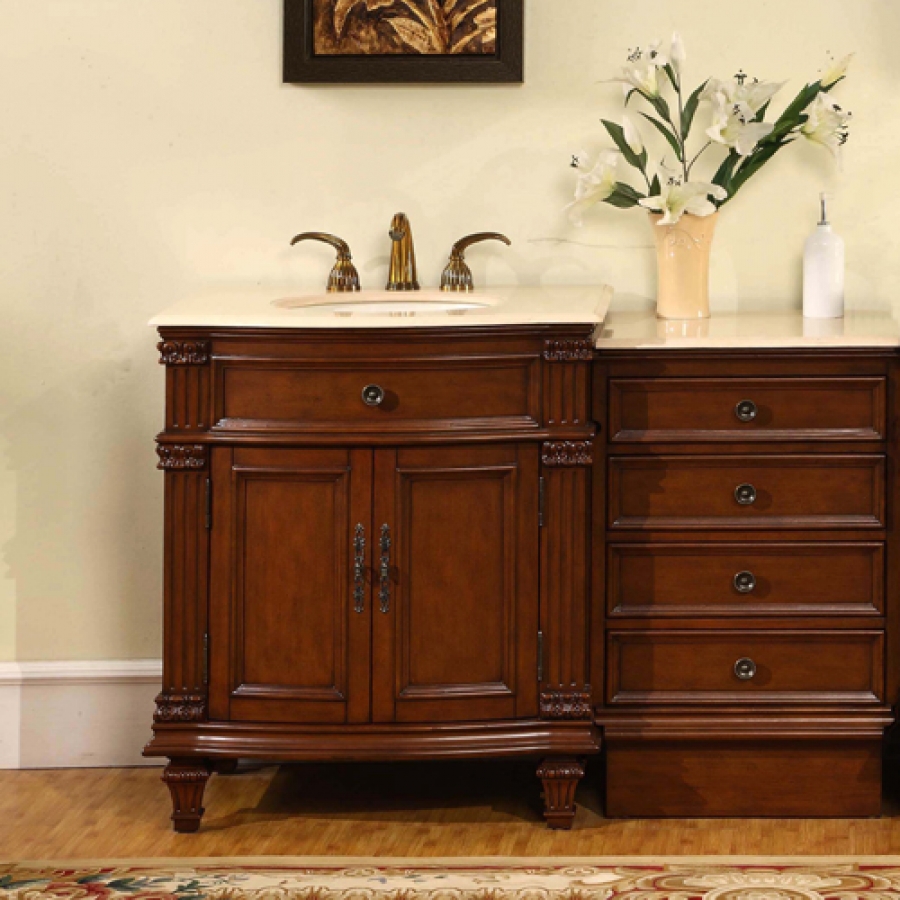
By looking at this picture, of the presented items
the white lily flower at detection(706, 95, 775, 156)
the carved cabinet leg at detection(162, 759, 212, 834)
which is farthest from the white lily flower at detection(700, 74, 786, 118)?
the carved cabinet leg at detection(162, 759, 212, 834)

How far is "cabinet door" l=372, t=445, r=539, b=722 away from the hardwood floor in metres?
0.24

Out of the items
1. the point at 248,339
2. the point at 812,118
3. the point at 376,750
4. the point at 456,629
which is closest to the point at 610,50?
the point at 812,118

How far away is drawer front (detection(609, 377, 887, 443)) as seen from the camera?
8.68 ft

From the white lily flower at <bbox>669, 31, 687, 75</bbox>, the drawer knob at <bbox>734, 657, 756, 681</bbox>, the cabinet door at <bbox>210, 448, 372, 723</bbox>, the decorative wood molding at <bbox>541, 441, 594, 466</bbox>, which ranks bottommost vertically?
the drawer knob at <bbox>734, 657, 756, 681</bbox>

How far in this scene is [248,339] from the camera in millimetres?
2539

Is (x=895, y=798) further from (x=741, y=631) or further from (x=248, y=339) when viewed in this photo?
(x=248, y=339)

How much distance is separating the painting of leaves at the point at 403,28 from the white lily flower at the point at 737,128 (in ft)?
1.58

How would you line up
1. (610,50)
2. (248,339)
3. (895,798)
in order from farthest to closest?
(610,50), (895,798), (248,339)

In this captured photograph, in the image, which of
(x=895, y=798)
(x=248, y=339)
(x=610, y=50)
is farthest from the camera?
(x=610, y=50)

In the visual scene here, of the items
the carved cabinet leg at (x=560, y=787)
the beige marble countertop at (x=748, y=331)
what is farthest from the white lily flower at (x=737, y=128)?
the carved cabinet leg at (x=560, y=787)

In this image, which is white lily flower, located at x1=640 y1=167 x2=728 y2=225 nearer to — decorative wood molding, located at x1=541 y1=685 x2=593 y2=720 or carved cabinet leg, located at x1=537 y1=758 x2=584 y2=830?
decorative wood molding, located at x1=541 y1=685 x2=593 y2=720

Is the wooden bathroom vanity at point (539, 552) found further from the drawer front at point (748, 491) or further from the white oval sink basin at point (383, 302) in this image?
the white oval sink basin at point (383, 302)

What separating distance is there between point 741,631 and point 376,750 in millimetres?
681

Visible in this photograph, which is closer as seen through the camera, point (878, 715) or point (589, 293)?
point (878, 715)
